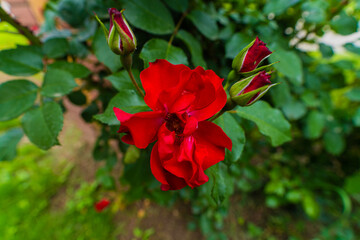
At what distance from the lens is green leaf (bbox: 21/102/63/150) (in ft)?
1.43

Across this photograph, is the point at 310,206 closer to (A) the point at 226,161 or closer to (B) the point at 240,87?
(A) the point at 226,161

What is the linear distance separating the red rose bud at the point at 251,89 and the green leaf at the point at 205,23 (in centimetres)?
30

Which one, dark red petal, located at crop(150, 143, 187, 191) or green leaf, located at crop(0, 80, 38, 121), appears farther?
green leaf, located at crop(0, 80, 38, 121)

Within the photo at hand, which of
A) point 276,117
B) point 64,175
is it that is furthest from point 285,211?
point 64,175

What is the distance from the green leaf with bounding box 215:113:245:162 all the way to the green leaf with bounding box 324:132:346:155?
0.86m

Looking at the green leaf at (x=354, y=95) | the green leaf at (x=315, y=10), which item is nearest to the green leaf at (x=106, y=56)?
the green leaf at (x=315, y=10)

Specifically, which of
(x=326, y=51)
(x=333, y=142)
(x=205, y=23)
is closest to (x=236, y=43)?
(x=205, y=23)

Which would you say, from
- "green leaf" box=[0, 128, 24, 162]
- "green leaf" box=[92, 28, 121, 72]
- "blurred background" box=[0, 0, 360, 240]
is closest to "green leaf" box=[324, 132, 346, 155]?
"blurred background" box=[0, 0, 360, 240]

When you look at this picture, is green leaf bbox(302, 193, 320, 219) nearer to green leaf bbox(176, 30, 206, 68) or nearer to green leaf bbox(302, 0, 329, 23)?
green leaf bbox(302, 0, 329, 23)

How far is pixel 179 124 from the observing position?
0.32 metres

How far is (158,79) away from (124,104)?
11 cm

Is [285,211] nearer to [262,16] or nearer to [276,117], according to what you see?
[276,117]

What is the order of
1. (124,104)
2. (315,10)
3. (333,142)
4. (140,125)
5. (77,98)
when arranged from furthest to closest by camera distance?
(333,142)
(77,98)
(315,10)
(124,104)
(140,125)

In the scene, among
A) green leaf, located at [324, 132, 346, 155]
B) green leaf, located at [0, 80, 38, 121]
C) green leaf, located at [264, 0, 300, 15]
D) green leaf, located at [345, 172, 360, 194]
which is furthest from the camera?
green leaf, located at [345, 172, 360, 194]
